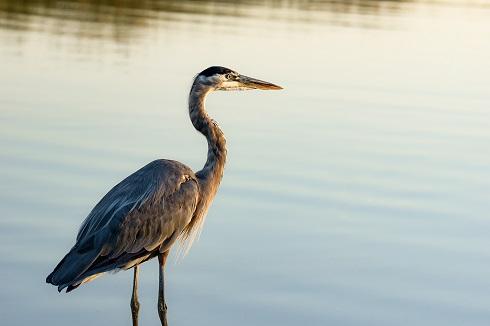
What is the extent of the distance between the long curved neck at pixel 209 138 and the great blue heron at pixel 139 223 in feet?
0.36

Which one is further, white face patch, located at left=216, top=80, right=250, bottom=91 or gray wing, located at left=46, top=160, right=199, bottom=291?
white face patch, located at left=216, top=80, right=250, bottom=91

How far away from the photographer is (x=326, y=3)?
31500mm

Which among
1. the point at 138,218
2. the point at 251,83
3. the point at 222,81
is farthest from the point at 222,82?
the point at 138,218

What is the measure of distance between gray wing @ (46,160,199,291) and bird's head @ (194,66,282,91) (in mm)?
791

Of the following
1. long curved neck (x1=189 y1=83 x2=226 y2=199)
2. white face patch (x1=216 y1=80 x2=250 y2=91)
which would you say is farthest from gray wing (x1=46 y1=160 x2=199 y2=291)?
white face patch (x1=216 y1=80 x2=250 y2=91)

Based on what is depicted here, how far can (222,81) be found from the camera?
8297mm

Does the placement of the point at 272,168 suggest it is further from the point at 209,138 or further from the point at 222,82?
the point at 209,138

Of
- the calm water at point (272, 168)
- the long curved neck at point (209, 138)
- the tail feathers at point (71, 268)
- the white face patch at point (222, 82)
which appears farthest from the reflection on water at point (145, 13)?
the tail feathers at point (71, 268)

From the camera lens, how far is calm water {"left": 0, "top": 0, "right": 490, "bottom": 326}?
7770 mm

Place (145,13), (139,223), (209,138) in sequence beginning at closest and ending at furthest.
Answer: (139,223) < (209,138) < (145,13)

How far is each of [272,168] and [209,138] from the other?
10.4 feet

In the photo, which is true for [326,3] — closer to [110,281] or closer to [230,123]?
[230,123]

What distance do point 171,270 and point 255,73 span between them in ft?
27.6

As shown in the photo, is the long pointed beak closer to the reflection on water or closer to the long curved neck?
the long curved neck
